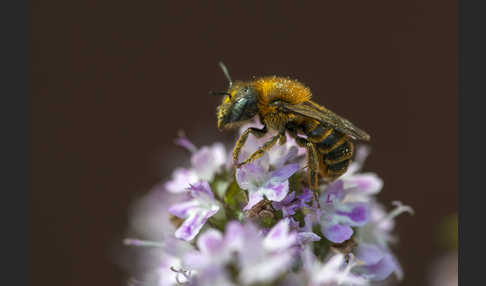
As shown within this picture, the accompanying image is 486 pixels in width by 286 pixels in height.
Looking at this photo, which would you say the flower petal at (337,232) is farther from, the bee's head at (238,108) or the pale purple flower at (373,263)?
the bee's head at (238,108)

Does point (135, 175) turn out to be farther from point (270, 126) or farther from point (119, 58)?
point (270, 126)

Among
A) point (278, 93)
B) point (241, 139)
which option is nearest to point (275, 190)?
point (241, 139)

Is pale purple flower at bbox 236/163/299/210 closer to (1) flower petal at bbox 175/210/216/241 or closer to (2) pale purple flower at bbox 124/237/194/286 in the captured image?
(1) flower petal at bbox 175/210/216/241

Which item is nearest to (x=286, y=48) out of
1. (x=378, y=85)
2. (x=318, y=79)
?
(x=318, y=79)

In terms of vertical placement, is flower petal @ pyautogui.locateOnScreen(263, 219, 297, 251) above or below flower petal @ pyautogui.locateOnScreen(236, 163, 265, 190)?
below

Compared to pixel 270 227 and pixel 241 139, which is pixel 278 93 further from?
pixel 270 227

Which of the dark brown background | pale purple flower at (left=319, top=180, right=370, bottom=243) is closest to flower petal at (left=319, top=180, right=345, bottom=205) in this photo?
pale purple flower at (left=319, top=180, right=370, bottom=243)
